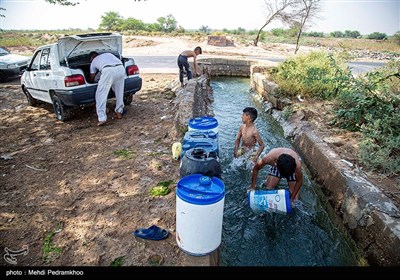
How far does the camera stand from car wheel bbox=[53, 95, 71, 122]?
637 centimetres

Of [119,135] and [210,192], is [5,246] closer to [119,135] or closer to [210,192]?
[210,192]

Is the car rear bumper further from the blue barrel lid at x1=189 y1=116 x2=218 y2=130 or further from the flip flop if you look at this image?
the flip flop

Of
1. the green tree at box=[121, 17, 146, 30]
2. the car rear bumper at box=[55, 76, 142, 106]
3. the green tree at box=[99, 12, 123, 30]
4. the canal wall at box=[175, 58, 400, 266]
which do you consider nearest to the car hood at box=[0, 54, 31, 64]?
the car rear bumper at box=[55, 76, 142, 106]

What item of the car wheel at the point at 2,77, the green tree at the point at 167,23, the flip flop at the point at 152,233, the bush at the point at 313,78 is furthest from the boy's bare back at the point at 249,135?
the green tree at the point at 167,23

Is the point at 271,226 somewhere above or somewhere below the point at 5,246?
below

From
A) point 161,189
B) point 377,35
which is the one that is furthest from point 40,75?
point 377,35

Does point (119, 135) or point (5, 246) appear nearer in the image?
point (5, 246)

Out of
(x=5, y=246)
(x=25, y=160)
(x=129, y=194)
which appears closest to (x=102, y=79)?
(x=25, y=160)

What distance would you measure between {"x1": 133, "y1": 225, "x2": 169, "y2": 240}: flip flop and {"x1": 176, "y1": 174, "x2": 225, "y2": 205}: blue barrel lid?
67 cm

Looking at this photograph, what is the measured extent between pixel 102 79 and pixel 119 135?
131 cm

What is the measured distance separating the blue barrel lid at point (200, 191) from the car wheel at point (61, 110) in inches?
199

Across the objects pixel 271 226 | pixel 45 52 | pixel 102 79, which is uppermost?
pixel 45 52

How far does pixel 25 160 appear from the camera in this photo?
15.5ft
